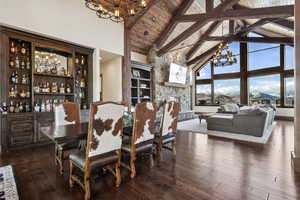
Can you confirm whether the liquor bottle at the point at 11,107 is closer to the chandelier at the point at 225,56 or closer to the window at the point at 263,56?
the chandelier at the point at 225,56

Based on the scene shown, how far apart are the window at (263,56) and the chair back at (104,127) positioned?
9.56 metres

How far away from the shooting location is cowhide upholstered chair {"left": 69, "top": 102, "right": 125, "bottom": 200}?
1476 millimetres

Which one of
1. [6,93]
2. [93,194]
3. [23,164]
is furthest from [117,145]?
[6,93]

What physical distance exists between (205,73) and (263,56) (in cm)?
339

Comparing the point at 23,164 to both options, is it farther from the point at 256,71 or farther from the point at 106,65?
the point at 256,71

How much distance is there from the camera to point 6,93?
3.05m

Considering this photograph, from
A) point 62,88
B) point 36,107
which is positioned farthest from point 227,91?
point 36,107

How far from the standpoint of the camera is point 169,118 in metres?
2.54

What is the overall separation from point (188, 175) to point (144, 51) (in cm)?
619

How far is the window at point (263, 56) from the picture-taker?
25.1ft

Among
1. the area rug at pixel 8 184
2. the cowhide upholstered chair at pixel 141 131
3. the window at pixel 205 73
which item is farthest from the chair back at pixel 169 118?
the window at pixel 205 73

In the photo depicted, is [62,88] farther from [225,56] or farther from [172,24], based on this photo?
[225,56]

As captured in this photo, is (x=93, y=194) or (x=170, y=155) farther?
(x=170, y=155)

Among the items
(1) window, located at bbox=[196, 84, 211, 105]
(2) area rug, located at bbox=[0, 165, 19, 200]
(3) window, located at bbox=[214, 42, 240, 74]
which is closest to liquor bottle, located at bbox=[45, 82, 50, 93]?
(2) area rug, located at bbox=[0, 165, 19, 200]
